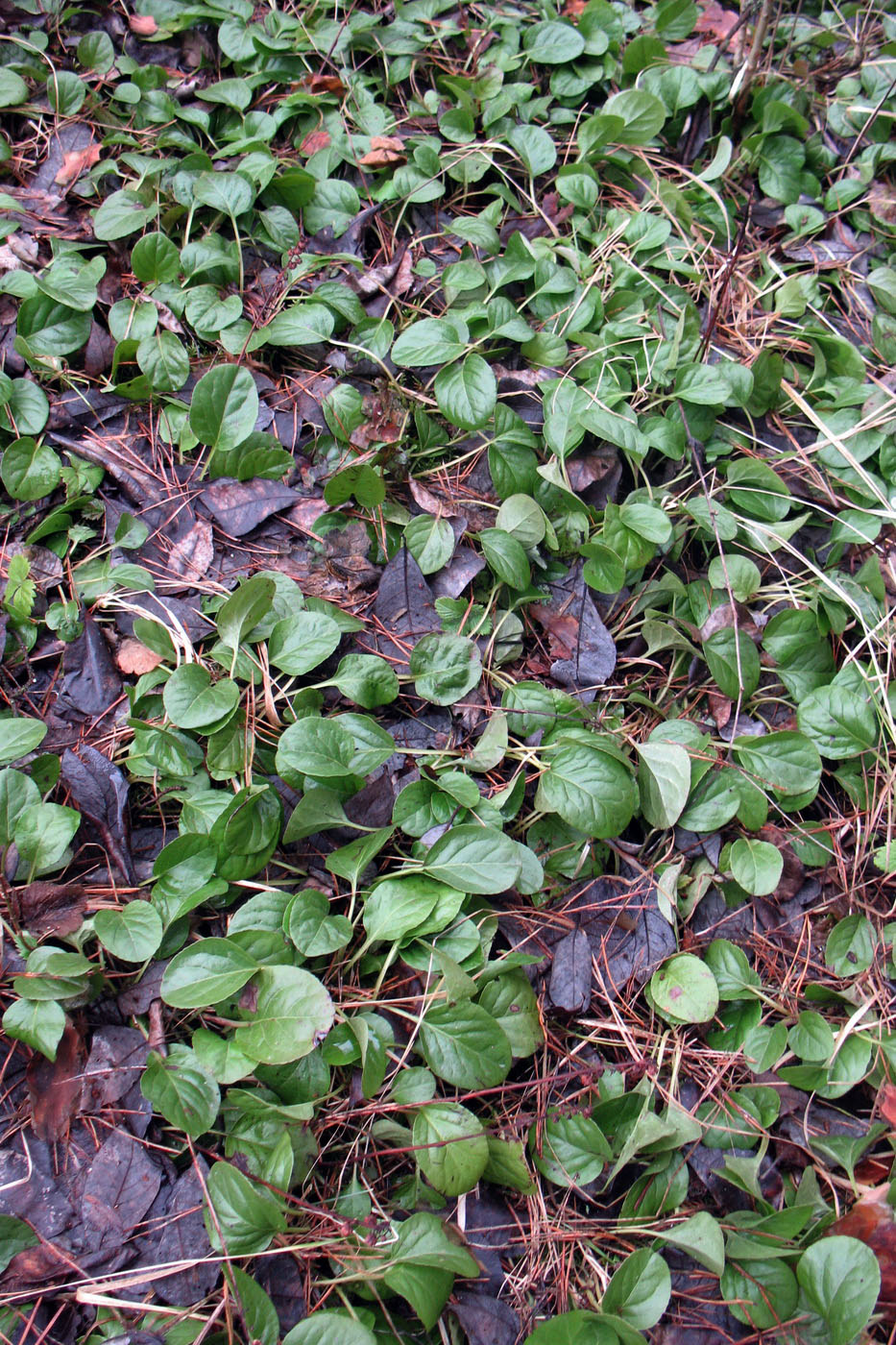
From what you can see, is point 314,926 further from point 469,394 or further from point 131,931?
point 469,394

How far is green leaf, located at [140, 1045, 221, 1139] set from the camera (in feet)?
4.41

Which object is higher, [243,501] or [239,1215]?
[243,501]

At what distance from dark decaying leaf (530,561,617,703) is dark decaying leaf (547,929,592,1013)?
1.81 ft

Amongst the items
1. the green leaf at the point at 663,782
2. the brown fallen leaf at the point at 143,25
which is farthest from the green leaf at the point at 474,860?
the brown fallen leaf at the point at 143,25

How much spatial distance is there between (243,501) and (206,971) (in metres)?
1.11

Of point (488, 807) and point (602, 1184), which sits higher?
point (488, 807)

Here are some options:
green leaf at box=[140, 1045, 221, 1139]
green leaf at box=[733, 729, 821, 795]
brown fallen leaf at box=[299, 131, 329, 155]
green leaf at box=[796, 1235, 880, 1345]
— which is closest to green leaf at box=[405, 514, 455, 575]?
green leaf at box=[733, 729, 821, 795]

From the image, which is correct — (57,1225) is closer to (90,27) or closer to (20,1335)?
(20,1335)

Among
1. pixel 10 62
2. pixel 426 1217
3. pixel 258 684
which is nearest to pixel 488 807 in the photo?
pixel 258 684

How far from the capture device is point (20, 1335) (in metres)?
1.25

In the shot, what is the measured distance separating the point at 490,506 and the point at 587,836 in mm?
845

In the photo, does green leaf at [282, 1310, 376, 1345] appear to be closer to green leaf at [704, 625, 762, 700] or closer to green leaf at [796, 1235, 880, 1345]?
green leaf at [796, 1235, 880, 1345]

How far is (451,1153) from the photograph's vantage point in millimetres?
1356

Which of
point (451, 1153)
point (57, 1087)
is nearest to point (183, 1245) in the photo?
point (57, 1087)
